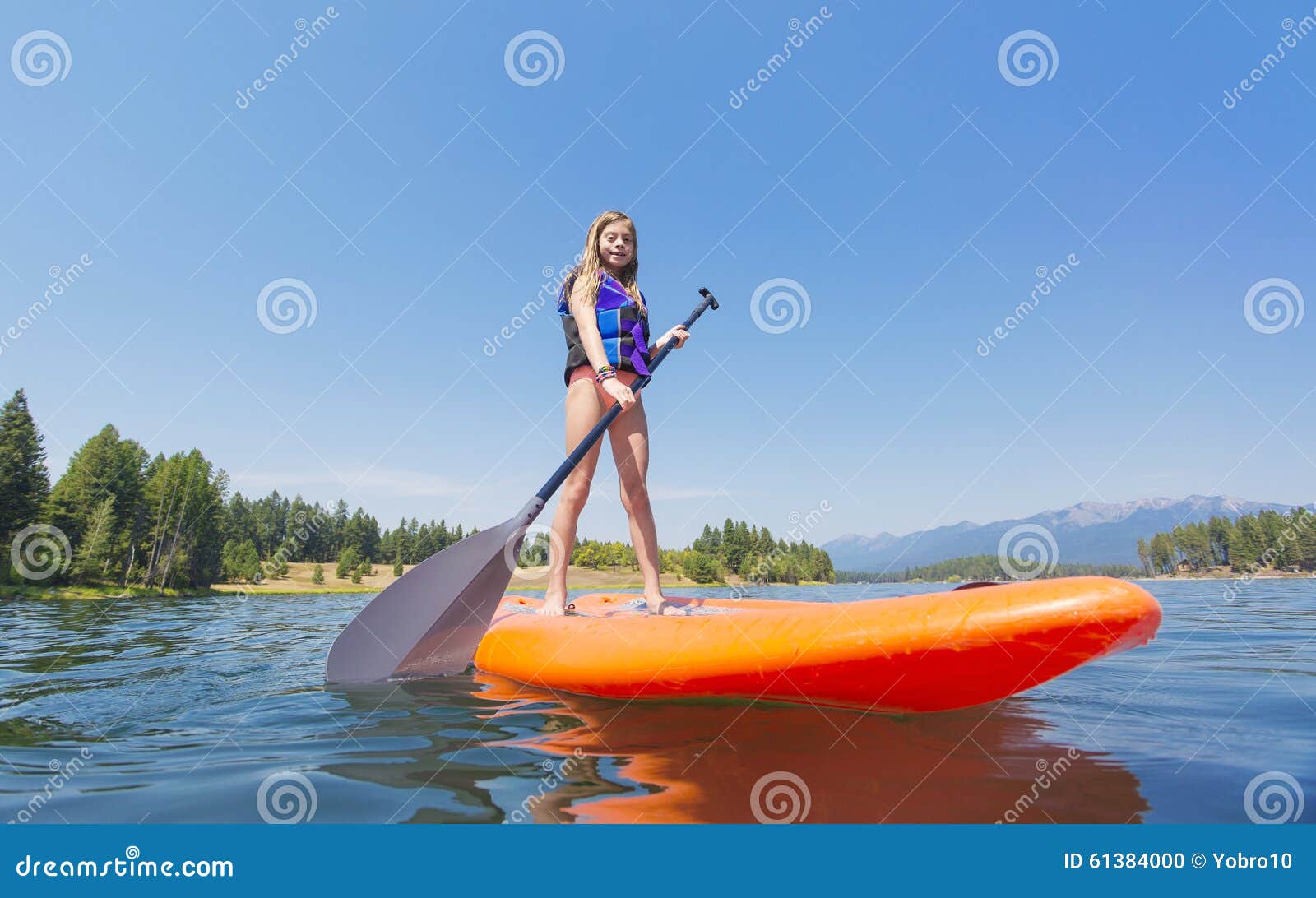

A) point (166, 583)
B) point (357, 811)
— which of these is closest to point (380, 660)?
point (357, 811)

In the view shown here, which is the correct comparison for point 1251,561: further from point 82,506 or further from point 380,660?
point 82,506

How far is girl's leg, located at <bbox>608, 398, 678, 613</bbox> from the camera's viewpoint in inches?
153

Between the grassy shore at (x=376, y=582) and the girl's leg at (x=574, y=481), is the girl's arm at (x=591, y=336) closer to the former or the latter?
the girl's leg at (x=574, y=481)

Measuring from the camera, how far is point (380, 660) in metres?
3.83

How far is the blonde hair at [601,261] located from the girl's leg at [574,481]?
0.67 meters

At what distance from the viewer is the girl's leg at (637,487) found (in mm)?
3896

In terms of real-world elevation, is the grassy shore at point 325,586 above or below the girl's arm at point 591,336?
below

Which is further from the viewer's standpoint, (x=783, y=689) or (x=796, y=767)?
(x=783, y=689)

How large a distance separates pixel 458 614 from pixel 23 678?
3.02 meters

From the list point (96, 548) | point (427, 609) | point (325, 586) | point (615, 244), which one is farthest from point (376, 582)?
point (615, 244)

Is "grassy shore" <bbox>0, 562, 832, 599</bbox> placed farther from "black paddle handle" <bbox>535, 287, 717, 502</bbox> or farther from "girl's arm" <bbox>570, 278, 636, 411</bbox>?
"girl's arm" <bbox>570, 278, 636, 411</bbox>

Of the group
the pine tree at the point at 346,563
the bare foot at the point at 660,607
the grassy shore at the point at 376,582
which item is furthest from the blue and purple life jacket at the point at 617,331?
the pine tree at the point at 346,563

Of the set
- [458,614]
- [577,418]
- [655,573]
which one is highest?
[577,418]

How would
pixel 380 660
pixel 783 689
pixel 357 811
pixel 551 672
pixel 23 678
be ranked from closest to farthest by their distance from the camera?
1. pixel 357 811
2. pixel 783 689
3. pixel 551 672
4. pixel 380 660
5. pixel 23 678
